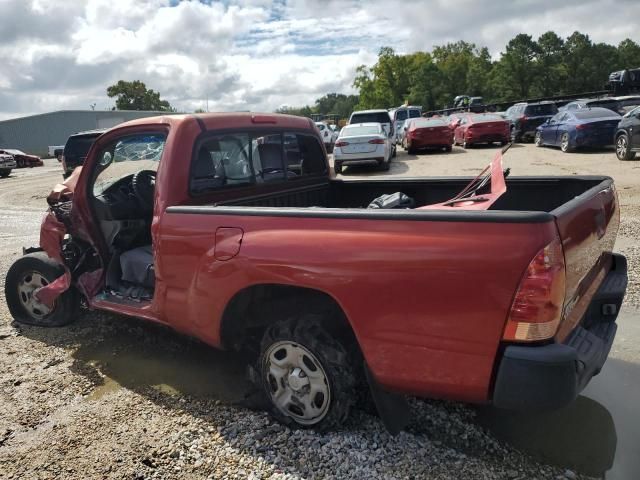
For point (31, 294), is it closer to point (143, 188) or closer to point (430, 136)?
point (143, 188)

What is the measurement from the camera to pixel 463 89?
71312 mm

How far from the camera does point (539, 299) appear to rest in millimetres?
2070

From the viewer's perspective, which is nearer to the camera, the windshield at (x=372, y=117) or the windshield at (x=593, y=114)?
the windshield at (x=593, y=114)

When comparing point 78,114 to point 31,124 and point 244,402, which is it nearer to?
point 31,124

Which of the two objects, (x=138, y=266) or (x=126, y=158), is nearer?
(x=138, y=266)

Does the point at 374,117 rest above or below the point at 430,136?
above

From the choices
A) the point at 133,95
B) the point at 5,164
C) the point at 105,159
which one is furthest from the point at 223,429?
the point at 133,95

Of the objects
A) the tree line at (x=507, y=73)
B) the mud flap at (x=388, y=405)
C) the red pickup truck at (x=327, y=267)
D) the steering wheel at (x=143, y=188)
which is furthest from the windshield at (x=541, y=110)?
the tree line at (x=507, y=73)

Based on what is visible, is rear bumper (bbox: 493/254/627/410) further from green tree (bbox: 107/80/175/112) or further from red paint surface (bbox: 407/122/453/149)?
green tree (bbox: 107/80/175/112)

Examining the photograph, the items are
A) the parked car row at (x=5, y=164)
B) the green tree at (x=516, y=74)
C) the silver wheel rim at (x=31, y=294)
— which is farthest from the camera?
the green tree at (x=516, y=74)

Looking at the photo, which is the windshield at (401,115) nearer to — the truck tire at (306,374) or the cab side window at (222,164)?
the cab side window at (222,164)

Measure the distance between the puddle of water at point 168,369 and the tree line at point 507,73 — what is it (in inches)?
2596

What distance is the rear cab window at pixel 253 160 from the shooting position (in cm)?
362

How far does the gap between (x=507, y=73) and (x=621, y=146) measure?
186 ft
